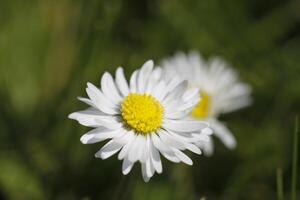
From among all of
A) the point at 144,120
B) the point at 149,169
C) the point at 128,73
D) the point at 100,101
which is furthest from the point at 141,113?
the point at 128,73

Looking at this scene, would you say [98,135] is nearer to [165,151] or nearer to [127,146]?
[127,146]

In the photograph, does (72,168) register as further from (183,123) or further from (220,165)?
(183,123)

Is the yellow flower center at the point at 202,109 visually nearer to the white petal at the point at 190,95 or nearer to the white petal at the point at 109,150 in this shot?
the white petal at the point at 190,95

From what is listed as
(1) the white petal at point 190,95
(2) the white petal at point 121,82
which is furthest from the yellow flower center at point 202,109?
(2) the white petal at point 121,82

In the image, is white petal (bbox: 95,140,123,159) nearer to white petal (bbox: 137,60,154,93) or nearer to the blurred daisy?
white petal (bbox: 137,60,154,93)

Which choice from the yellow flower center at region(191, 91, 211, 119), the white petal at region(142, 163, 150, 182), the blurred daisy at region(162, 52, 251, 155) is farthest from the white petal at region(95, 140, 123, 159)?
the blurred daisy at region(162, 52, 251, 155)
